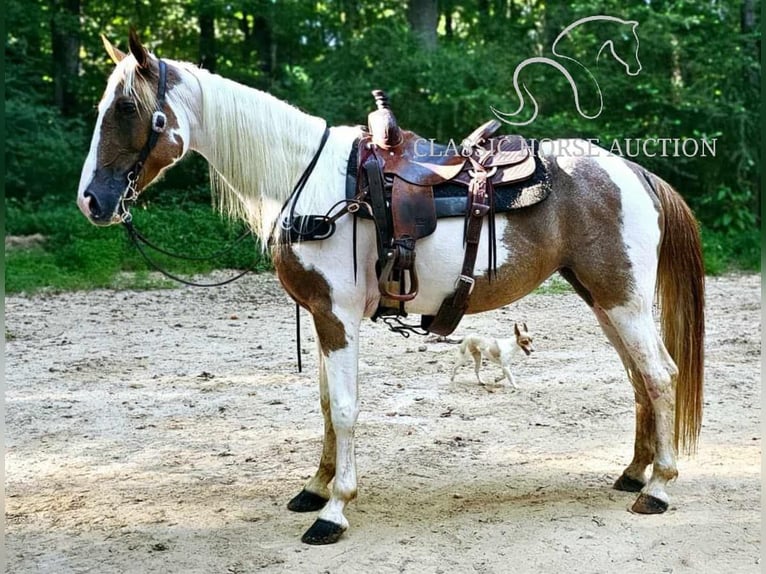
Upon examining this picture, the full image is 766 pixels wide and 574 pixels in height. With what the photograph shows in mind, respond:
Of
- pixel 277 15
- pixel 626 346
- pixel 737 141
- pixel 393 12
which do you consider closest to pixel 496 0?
pixel 393 12

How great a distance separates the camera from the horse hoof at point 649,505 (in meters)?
3.21

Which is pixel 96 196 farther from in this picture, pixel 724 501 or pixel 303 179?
pixel 724 501

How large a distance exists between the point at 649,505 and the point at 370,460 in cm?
144

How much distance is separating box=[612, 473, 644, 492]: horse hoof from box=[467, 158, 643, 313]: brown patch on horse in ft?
2.81

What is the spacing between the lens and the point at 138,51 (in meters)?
2.85

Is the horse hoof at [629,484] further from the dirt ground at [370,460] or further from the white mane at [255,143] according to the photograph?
the white mane at [255,143]

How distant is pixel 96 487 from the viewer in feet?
11.9

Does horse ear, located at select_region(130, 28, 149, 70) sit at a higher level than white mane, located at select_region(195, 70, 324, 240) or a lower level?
higher

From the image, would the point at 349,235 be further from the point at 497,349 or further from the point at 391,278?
the point at 497,349

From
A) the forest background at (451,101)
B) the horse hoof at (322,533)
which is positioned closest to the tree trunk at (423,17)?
the forest background at (451,101)

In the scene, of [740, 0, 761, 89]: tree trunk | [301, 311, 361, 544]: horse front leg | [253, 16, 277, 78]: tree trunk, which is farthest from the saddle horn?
[253, 16, 277, 78]: tree trunk

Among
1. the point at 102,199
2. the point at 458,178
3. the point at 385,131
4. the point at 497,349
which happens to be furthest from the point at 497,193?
the point at 497,349

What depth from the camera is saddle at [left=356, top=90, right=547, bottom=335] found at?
10.1ft

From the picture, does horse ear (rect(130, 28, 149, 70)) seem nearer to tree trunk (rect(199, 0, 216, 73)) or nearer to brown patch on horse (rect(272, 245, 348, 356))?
brown patch on horse (rect(272, 245, 348, 356))
